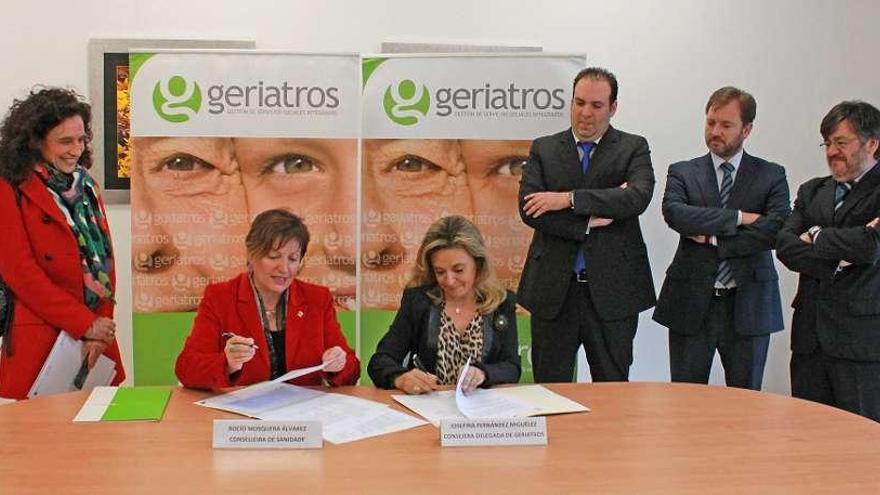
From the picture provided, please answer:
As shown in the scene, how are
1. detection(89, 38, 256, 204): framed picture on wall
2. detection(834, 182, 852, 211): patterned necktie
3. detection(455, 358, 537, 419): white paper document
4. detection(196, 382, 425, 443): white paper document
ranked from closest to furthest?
detection(196, 382, 425, 443): white paper document → detection(455, 358, 537, 419): white paper document → detection(834, 182, 852, 211): patterned necktie → detection(89, 38, 256, 204): framed picture on wall

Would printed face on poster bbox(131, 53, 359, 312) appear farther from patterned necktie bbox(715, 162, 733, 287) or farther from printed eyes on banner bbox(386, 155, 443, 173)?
patterned necktie bbox(715, 162, 733, 287)

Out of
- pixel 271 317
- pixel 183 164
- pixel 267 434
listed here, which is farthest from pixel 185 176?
pixel 267 434

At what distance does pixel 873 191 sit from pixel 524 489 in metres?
2.24

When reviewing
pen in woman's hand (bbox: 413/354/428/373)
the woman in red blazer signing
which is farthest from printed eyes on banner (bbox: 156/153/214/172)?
pen in woman's hand (bbox: 413/354/428/373)

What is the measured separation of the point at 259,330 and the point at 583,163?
5.42 feet

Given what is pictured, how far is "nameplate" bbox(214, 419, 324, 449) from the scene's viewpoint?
195 cm

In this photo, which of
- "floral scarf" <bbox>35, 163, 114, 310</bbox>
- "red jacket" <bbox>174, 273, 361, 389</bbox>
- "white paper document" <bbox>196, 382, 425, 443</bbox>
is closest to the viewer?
"white paper document" <bbox>196, 382, 425, 443</bbox>

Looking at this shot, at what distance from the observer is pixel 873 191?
10.6 ft

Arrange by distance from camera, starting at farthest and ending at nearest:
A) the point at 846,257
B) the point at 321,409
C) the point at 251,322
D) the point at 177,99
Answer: the point at 177,99 < the point at 846,257 < the point at 251,322 < the point at 321,409

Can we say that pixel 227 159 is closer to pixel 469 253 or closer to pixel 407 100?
pixel 407 100

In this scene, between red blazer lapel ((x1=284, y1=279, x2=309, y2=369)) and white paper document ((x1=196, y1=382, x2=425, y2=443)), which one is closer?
white paper document ((x1=196, y1=382, x2=425, y2=443))

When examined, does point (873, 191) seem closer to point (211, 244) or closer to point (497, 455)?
point (497, 455)

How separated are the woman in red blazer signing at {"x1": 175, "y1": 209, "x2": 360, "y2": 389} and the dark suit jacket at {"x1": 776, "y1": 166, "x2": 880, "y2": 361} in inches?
73.7

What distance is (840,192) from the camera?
3328 millimetres
